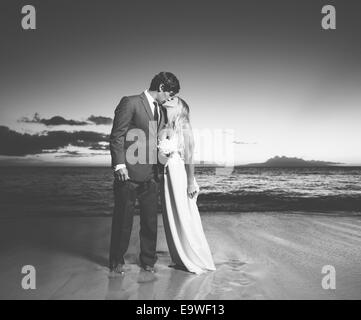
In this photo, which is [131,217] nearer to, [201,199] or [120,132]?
[120,132]

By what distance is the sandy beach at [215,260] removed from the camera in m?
2.85

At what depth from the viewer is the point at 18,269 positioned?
3504mm

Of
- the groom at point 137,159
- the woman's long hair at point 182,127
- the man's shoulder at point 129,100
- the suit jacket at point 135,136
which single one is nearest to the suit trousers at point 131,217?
the groom at point 137,159

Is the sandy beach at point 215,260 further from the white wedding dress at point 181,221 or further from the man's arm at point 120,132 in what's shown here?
the man's arm at point 120,132

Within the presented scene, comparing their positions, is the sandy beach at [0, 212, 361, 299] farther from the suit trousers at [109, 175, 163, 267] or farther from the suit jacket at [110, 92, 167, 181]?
the suit jacket at [110, 92, 167, 181]

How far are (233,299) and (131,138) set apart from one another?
158 centimetres

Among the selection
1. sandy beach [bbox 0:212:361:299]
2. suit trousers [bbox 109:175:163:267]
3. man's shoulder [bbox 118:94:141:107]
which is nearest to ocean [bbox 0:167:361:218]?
sandy beach [bbox 0:212:361:299]

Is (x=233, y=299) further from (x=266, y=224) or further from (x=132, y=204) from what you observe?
(x=266, y=224)

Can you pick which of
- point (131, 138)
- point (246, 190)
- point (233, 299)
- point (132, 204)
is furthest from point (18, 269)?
point (246, 190)

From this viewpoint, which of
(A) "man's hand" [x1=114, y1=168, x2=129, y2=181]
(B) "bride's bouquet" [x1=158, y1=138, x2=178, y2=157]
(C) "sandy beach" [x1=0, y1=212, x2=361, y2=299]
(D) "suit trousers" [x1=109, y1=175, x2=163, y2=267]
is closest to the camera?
(C) "sandy beach" [x1=0, y1=212, x2=361, y2=299]

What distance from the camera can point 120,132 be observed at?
10.6 feet

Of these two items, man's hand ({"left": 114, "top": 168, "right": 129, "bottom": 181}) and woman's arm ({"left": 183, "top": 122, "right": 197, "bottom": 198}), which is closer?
man's hand ({"left": 114, "top": 168, "right": 129, "bottom": 181})

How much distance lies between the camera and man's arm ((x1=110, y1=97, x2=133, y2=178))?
127 inches

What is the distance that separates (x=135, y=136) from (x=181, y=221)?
878 mm
